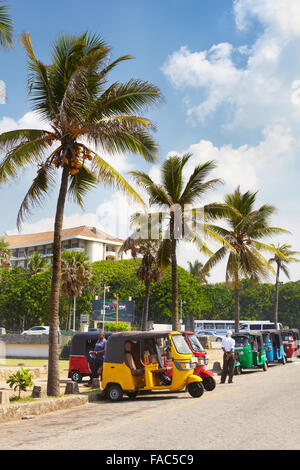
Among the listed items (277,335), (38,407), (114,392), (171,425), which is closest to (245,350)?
(277,335)

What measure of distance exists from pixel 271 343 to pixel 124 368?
15.6 metres

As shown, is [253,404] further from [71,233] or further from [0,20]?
[71,233]

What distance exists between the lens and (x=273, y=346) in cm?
2833

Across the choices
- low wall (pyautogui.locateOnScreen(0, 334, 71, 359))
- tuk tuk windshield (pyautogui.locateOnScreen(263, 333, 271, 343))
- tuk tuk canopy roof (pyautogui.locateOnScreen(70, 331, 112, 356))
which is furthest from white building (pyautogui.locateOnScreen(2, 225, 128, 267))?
tuk tuk canopy roof (pyautogui.locateOnScreen(70, 331, 112, 356))

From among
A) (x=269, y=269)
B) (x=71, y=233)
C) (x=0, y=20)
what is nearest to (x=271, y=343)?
(x=269, y=269)

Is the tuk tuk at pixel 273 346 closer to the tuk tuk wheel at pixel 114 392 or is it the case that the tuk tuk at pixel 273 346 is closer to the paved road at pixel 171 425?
the paved road at pixel 171 425

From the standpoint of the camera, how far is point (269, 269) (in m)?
29.8

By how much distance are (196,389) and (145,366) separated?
161cm

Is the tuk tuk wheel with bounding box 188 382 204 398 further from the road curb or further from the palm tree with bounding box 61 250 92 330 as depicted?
the palm tree with bounding box 61 250 92 330

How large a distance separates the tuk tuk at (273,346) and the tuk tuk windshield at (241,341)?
3375 millimetres

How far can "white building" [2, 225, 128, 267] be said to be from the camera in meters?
103

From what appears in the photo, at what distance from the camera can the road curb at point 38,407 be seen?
34.6ft

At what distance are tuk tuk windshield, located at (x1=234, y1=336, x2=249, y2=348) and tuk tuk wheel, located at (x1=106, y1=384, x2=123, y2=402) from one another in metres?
9.38

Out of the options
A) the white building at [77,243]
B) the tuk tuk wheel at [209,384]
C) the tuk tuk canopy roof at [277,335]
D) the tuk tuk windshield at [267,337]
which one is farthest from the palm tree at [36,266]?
the tuk tuk wheel at [209,384]
